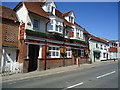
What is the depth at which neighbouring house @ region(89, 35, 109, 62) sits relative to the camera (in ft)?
102

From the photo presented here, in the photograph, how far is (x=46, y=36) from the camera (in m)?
17.5

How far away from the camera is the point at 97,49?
3412cm

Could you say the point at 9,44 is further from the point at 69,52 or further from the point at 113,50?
the point at 113,50

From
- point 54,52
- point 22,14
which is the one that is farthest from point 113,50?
point 22,14

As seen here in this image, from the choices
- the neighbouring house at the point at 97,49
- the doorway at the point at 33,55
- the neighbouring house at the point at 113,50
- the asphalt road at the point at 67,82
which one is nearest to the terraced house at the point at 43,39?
the doorway at the point at 33,55

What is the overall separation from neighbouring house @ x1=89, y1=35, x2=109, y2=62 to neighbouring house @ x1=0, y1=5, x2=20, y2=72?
19.7 m

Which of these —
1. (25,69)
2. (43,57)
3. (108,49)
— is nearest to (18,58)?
(25,69)

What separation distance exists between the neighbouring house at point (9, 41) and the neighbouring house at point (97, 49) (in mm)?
19690

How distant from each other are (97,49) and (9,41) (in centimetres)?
2560

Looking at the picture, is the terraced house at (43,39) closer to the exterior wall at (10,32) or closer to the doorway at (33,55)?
the doorway at (33,55)

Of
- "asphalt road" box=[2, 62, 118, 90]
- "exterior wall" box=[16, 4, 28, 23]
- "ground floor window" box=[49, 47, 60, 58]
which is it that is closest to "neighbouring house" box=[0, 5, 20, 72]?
"exterior wall" box=[16, 4, 28, 23]

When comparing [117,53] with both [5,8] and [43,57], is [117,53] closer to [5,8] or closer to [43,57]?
[43,57]

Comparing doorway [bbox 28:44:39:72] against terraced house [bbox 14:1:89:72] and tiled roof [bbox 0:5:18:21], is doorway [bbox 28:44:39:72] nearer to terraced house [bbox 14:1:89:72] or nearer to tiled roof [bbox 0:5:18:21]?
terraced house [bbox 14:1:89:72]

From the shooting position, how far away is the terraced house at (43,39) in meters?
15.3
